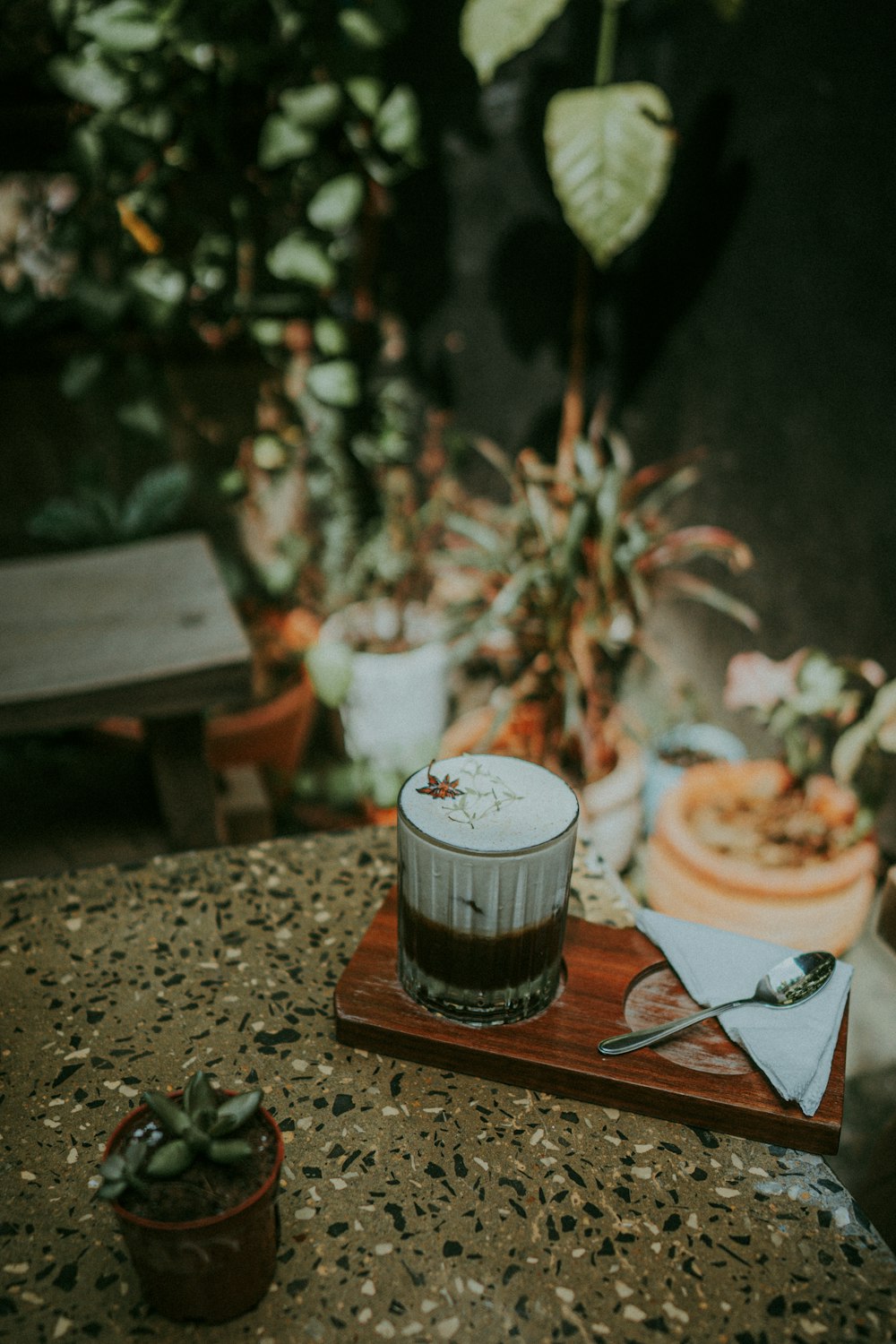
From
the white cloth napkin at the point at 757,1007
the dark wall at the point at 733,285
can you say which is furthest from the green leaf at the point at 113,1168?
the dark wall at the point at 733,285

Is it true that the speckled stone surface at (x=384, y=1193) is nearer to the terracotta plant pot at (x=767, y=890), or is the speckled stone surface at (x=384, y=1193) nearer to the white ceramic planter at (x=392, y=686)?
the terracotta plant pot at (x=767, y=890)

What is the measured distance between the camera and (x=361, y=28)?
2.21m

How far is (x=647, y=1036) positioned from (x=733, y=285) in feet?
7.02

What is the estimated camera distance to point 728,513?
248 cm

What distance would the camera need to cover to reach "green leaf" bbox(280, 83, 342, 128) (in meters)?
2.26

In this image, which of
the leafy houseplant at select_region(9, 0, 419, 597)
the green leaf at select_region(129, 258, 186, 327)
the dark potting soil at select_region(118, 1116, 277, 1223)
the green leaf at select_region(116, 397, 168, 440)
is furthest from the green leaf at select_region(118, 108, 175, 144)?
the dark potting soil at select_region(118, 1116, 277, 1223)

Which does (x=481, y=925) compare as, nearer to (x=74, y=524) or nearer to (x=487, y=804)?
(x=487, y=804)

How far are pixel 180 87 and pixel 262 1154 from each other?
245cm

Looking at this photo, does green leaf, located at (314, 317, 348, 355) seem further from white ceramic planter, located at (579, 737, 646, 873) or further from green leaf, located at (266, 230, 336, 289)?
white ceramic planter, located at (579, 737, 646, 873)

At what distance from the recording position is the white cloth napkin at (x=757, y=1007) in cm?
71

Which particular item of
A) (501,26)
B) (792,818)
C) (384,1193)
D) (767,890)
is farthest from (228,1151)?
(501,26)

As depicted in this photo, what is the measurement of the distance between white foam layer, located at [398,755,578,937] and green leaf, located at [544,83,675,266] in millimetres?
1529

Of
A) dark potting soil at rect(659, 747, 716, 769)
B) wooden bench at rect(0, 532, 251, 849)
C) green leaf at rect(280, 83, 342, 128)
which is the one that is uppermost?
green leaf at rect(280, 83, 342, 128)

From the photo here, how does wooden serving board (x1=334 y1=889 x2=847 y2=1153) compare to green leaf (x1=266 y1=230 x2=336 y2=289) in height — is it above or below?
below
